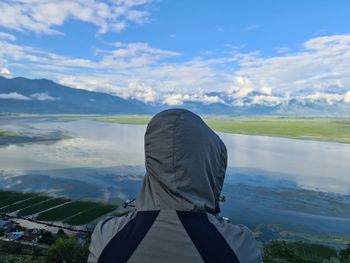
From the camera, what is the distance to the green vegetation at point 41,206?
20281 mm

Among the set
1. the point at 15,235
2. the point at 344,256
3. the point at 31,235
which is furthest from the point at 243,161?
the point at 15,235

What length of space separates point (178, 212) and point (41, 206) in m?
22.4

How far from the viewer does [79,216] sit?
774 inches

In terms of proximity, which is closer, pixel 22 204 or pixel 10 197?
pixel 22 204

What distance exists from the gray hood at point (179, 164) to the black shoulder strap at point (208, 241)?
0.05m

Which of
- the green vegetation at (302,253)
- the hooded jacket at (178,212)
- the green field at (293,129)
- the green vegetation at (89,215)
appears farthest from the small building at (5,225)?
the green field at (293,129)

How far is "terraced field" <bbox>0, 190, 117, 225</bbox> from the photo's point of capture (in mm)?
19456

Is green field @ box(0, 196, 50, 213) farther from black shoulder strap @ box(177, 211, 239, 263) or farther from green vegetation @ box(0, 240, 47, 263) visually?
black shoulder strap @ box(177, 211, 239, 263)

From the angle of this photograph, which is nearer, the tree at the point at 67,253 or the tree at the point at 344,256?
the tree at the point at 67,253

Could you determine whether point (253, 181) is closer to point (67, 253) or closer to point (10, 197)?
point (67, 253)

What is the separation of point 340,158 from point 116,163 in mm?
25760

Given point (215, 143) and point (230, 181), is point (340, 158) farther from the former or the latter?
point (215, 143)

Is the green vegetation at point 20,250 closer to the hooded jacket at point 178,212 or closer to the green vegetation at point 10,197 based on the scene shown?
the green vegetation at point 10,197

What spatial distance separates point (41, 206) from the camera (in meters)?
21.3
